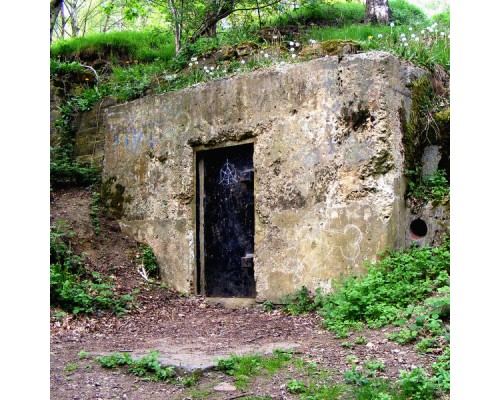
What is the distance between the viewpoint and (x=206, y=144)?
24.1ft

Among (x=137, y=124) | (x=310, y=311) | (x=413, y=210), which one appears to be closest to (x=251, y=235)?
(x=310, y=311)

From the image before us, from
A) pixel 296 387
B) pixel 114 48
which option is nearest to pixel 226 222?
pixel 296 387

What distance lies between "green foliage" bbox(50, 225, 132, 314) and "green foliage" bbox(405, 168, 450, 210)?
12.0 ft

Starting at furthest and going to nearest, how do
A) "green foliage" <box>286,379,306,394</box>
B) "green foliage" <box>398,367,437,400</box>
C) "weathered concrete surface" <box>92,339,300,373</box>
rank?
"weathered concrete surface" <box>92,339,300,373</box> < "green foliage" <box>286,379,306,394</box> < "green foliage" <box>398,367,437,400</box>

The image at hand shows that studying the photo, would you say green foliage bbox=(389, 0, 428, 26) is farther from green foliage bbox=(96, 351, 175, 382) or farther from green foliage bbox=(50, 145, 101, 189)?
green foliage bbox=(96, 351, 175, 382)

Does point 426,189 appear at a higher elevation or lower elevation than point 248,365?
higher

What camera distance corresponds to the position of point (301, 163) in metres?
6.36

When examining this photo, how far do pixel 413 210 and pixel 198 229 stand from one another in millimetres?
2940

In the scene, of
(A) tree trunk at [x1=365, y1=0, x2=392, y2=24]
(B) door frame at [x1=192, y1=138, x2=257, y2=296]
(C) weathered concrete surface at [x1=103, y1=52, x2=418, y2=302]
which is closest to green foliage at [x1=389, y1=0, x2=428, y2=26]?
(A) tree trunk at [x1=365, y1=0, x2=392, y2=24]

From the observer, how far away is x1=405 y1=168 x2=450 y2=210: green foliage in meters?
5.90

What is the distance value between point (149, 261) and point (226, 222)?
1.36 metres

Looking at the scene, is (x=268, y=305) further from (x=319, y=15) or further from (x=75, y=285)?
(x=319, y=15)

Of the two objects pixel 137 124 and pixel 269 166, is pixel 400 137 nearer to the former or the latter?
pixel 269 166

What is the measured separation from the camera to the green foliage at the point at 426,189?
5.90m
